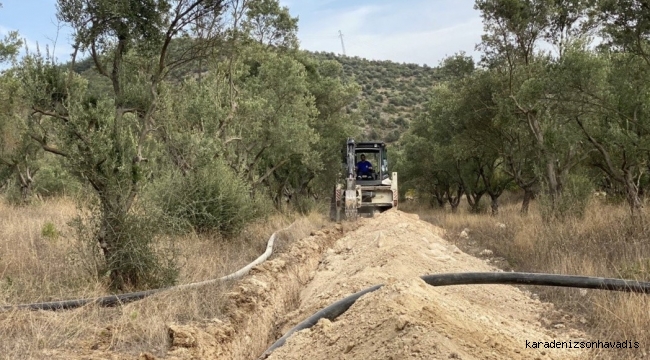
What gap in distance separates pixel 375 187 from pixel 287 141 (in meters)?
3.87

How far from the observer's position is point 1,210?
13539 mm

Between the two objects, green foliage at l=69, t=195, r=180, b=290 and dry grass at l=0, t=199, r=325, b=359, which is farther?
green foliage at l=69, t=195, r=180, b=290

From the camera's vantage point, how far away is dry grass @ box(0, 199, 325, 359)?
15.6 feet

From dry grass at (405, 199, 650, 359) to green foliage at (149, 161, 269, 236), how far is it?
592 centimetres

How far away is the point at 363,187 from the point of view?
64.3 ft

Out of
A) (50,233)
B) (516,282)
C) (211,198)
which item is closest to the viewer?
(516,282)

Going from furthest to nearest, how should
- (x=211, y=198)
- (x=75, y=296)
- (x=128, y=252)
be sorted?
(x=211, y=198)
(x=128, y=252)
(x=75, y=296)

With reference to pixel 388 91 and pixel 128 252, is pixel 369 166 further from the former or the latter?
pixel 388 91

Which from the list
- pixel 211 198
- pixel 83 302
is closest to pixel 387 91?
pixel 211 198

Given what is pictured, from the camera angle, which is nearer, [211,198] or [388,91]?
[211,198]

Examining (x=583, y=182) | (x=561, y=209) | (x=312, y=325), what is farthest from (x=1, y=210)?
(x=583, y=182)

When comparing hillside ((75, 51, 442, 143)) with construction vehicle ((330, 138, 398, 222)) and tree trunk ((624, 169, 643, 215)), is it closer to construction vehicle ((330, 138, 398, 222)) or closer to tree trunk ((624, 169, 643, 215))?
construction vehicle ((330, 138, 398, 222))

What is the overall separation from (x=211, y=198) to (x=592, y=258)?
7808 millimetres

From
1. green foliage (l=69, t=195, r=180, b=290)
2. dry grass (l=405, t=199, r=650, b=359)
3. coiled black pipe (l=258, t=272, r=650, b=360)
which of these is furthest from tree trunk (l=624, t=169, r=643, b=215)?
green foliage (l=69, t=195, r=180, b=290)
